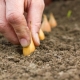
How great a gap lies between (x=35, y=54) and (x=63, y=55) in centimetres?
13

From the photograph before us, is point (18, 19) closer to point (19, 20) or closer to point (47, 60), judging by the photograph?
point (19, 20)

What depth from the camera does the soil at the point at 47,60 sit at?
756 millimetres

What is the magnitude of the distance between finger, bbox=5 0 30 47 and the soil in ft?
0.30

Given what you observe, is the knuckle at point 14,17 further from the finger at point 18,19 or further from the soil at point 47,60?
the soil at point 47,60

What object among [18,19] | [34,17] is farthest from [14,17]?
[34,17]

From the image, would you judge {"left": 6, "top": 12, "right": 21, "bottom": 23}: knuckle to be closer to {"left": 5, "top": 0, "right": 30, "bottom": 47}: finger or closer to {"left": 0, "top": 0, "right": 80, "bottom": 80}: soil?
{"left": 5, "top": 0, "right": 30, "bottom": 47}: finger

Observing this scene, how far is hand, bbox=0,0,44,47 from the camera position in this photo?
876 mm

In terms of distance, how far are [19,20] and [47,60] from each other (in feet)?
0.68

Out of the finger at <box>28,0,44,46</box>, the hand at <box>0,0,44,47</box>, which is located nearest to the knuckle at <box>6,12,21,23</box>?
the hand at <box>0,0,44,47</box>

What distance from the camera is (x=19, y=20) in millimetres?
871

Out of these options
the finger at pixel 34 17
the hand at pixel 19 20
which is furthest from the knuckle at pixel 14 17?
the finger at pixel 34 17

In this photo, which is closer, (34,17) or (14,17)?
(14,17)

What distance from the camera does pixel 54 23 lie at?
151 centimetres

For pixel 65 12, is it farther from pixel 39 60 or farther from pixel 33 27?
pixel 39 60
